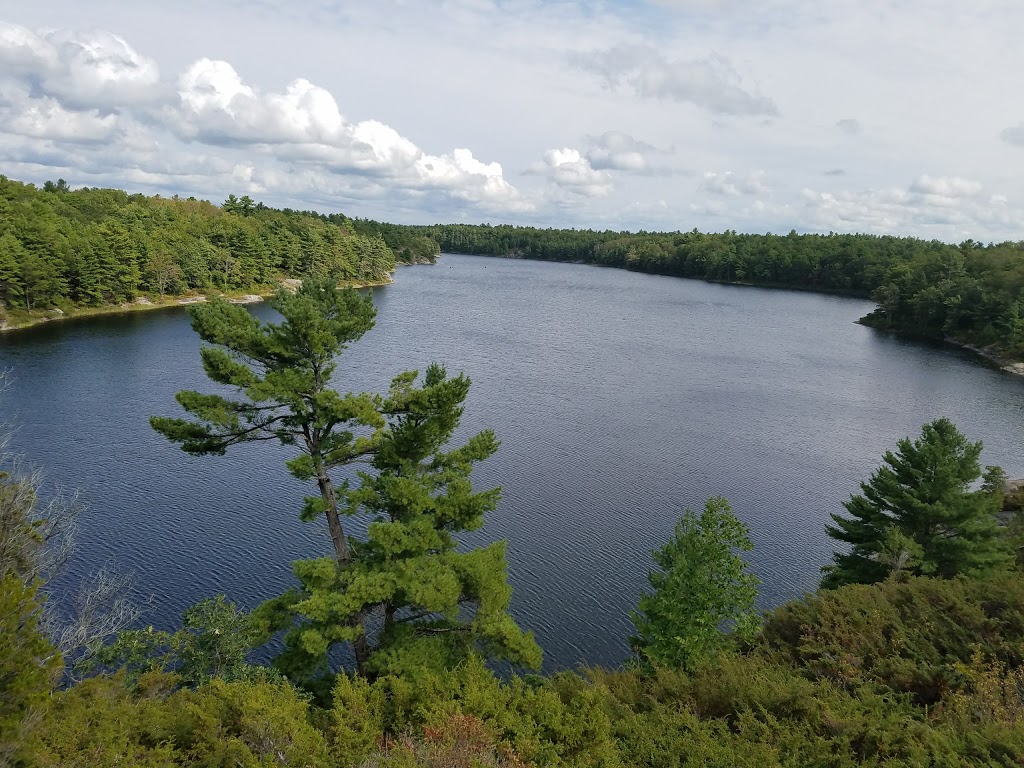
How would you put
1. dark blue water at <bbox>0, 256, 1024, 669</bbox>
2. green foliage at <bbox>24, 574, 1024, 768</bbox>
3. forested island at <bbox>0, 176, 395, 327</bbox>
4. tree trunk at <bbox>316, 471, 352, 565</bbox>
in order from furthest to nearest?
1. forested island at <bbox>0, 176, 395, 327</bbox>
2. dark blue water at <bbox>0, 256, 1024, 669</bbox>
3. tree trunk at <bbox>316, 471, 352, 565</bbox>
4. green foliage at <bbox>24, 574, 1024, 768</bbox>

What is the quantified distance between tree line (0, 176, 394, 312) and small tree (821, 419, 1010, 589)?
135 feet

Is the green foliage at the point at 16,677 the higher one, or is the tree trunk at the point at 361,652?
the green foliage at the point at 16,677

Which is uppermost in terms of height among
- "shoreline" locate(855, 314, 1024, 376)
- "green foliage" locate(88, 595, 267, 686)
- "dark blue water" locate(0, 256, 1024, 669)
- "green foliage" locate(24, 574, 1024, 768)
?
"shoreline" locate(855, 314, 1024, 376)

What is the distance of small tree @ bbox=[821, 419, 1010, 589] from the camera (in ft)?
66.3

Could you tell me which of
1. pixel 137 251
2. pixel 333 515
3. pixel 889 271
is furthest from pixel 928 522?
pixel 889 271

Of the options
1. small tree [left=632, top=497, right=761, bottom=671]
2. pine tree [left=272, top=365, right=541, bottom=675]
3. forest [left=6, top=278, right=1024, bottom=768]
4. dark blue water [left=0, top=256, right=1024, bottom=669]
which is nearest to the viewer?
forest [left=6, top=278, right=1024, bottom=768]

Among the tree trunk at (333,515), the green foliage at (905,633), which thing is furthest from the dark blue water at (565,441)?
the tree trunk at (333,515)

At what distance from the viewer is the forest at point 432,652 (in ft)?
32.2

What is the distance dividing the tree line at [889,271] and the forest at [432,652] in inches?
2791

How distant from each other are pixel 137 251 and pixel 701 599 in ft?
265

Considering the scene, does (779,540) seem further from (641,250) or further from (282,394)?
(641,250)

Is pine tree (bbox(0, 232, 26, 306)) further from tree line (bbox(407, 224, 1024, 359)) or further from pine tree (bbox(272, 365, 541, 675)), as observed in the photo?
tree line (bbox(407, 224, 1024, 359))

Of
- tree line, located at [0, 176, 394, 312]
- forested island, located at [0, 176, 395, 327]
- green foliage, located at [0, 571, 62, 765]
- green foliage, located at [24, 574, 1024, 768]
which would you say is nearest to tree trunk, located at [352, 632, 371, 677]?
green foliage, located at [24, 574, 1024, 768]

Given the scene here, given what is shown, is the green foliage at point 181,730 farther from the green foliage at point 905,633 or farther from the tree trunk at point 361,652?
the green foliage at point 905,633
